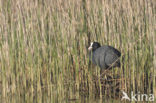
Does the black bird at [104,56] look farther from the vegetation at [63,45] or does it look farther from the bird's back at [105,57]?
the vegetation at [63,45]

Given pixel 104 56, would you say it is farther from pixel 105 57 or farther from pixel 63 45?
pixel 63 45

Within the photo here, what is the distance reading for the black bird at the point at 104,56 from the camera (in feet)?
19.3

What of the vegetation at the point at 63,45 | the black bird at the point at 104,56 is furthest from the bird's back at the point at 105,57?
the vegetation at the point at 63,45

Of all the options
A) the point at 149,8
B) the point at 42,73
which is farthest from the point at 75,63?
the point at 149,8

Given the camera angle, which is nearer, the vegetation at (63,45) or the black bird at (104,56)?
the vegetation at (63,45)

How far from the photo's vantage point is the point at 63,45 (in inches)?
226

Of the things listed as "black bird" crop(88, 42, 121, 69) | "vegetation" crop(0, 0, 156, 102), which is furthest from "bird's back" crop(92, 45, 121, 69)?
"vegetation" crop(0, 0, 156, 102)

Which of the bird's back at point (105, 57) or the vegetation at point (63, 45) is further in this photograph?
the bird's back at point (105, 57)

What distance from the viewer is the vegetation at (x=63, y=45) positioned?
18.2 ft

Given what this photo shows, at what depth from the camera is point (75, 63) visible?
566cm

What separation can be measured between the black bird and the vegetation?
0.42 feet

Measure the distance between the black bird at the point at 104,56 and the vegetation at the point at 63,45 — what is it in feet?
0.42

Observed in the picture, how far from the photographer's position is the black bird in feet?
19.3

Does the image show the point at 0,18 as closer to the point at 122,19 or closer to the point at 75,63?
the point at 75,63
